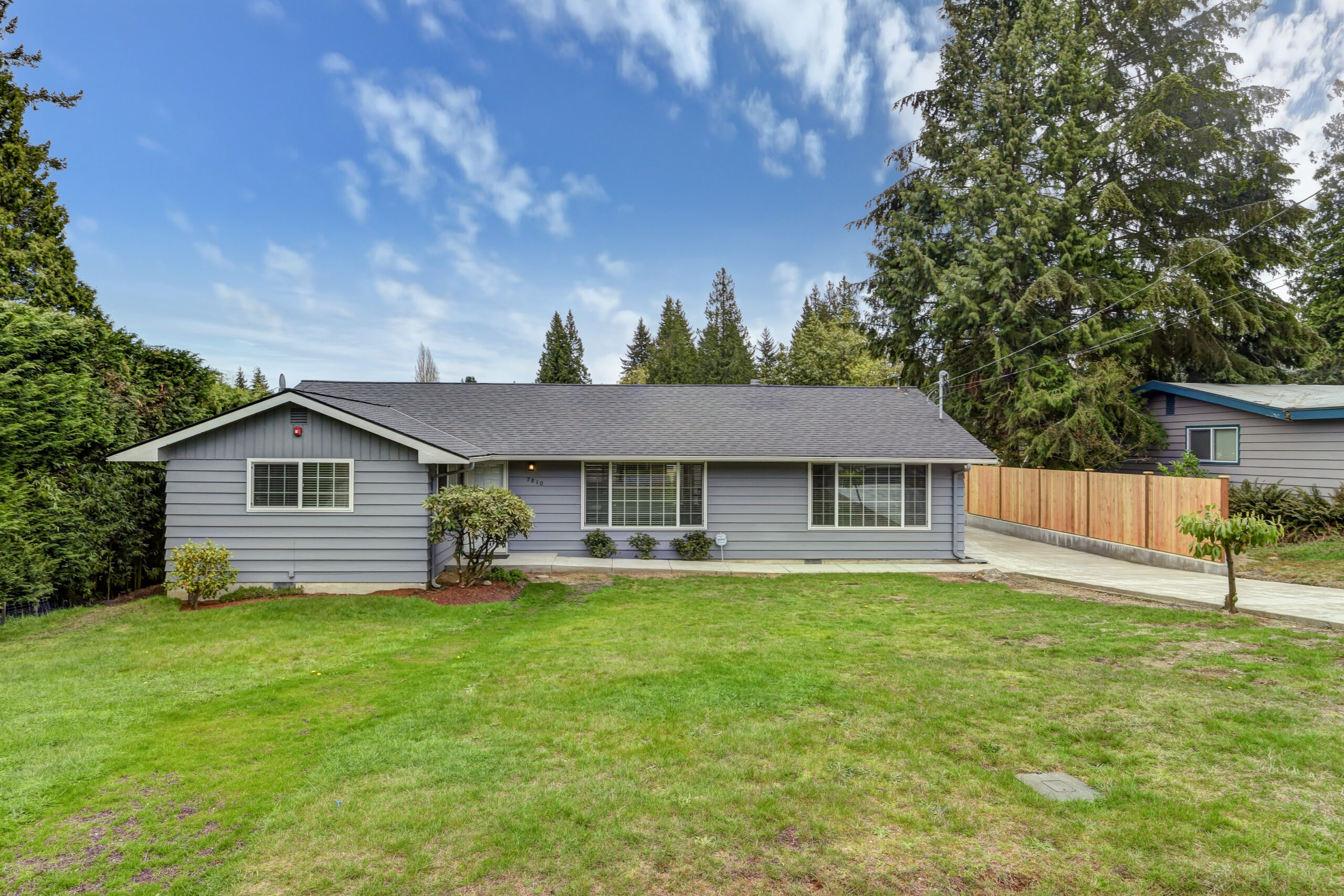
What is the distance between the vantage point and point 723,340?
46.0 m

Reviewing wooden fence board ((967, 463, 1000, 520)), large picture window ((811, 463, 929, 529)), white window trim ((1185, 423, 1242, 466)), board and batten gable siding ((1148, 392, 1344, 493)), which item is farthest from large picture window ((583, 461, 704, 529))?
board and batten gable siding ((1148, 392, 1344, 493))

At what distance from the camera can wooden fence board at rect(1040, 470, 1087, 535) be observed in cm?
1438

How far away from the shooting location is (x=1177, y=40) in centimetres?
1833

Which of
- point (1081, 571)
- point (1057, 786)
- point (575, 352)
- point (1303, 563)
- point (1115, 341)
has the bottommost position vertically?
point (1081, 571)

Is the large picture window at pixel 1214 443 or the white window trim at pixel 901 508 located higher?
the large picture window at pixel 1214 443

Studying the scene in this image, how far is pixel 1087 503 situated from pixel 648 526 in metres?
10.5

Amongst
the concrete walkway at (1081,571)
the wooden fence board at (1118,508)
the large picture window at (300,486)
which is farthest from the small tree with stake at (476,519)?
the wooden fence board at (1118,508)

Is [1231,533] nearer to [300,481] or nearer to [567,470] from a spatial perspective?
[567,470]

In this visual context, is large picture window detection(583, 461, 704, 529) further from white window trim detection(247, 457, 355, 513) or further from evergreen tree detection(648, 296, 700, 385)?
evergreen tree detection(648, 296, 700, 385)

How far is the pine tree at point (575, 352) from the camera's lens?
1887 inches

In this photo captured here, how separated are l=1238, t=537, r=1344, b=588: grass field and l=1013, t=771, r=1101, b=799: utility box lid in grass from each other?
985 cm

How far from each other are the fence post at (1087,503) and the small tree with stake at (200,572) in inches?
685

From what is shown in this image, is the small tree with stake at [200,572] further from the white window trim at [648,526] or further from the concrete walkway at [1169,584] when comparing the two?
the concrete walkway at [1169,584]

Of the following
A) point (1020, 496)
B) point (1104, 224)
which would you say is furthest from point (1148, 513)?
point (1104, 224)
